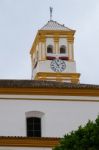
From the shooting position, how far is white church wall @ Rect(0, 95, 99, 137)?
35531mm

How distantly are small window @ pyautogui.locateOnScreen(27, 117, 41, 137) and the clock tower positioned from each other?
101 ft

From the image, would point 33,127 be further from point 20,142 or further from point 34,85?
point 34,85

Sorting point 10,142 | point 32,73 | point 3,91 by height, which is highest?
point 32,73

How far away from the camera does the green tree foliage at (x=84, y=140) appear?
27062 mm

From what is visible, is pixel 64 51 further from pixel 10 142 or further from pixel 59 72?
pixel 10 142

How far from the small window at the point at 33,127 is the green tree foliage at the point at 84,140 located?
7587 millimetres

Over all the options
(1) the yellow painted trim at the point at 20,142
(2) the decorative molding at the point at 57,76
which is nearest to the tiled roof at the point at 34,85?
(1) the yellow painted trim at the point at 20,142

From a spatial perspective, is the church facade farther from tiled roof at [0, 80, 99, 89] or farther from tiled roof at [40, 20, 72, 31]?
tiled roof at [40, 20, 72, 31]

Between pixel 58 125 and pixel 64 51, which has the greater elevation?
pixel 64 51

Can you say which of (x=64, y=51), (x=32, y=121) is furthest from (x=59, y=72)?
(x=32, y=121)

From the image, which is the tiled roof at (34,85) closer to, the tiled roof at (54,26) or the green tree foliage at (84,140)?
the green tree foliage at (84,140)

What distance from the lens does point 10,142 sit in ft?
114

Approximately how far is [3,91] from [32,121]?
1931mm

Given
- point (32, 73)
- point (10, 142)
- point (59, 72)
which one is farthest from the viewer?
point (32, 73)
